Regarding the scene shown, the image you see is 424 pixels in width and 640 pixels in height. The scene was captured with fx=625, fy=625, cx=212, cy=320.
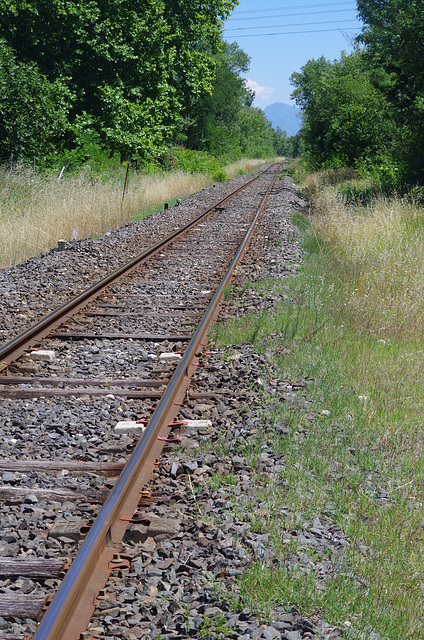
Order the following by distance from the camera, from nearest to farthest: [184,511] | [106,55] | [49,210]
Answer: [184,511]
[49,210]
[106,55]

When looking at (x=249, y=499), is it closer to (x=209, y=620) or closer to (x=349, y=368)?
(x=209, y=620)

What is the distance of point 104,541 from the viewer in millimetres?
2918

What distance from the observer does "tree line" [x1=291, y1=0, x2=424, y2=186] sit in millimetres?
16000

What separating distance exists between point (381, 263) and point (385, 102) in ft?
44.5

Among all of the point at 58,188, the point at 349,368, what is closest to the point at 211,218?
the point at 58,188

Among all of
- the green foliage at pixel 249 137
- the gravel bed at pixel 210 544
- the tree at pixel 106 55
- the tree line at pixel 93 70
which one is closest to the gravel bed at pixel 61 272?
the gravel bed at pixel 210 544

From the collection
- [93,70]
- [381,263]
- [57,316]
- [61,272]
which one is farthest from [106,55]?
[57,316]

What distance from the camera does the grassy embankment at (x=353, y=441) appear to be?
2613 millimetres

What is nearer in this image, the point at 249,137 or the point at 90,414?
the point at 90,414

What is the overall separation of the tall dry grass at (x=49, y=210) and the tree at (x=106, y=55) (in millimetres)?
4778

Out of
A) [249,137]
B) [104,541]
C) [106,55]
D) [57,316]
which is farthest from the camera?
[249,137]

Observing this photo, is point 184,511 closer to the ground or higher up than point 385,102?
closer to the ground

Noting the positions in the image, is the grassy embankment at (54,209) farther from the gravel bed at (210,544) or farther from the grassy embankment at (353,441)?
the gravel bed at (210,544)

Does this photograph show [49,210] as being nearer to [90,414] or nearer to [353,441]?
[90,414]
